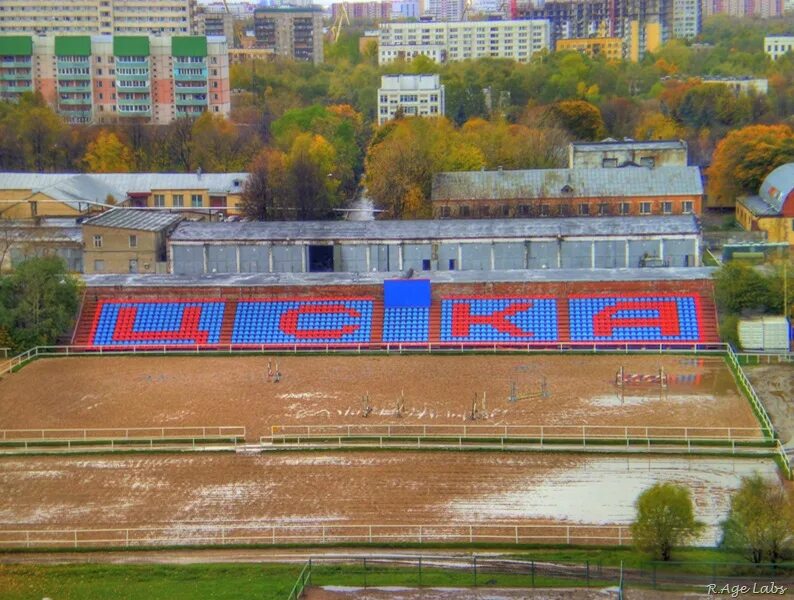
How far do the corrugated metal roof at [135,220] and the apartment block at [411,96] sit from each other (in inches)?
1738

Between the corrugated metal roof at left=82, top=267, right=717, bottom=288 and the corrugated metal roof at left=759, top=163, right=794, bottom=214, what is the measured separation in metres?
12.2

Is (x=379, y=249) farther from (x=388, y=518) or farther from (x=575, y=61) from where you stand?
(x=575, y=61)

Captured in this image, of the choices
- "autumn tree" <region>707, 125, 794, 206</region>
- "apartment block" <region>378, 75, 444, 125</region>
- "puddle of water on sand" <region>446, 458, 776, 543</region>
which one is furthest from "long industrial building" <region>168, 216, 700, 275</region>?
"apartment block" <region>378, 75, 444, 125</region>

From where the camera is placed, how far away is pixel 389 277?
156ft

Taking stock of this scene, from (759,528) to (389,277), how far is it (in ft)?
79.3

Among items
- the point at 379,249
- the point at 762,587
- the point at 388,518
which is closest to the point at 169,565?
the point at 388,518

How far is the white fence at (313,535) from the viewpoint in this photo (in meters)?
27.7

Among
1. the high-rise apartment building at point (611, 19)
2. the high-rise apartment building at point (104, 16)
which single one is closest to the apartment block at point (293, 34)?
the high-rise apartment building at point (611, 19)

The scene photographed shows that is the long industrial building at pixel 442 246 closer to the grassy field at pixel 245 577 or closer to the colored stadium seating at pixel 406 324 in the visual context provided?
the colored stadium seating at pixel 406 324

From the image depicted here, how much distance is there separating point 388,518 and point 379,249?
875 inches

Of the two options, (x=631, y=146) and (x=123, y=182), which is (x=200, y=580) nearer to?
(x=123, y=182)

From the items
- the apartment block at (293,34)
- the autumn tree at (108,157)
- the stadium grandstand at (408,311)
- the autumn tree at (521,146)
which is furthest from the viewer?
the apartment block at (293,34)

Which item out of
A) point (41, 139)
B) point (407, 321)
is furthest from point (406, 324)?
point (41, 139)

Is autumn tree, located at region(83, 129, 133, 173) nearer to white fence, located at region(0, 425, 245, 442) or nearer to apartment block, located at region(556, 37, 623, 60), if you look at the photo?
white fence, located at region(0, 425, 245, 442)
